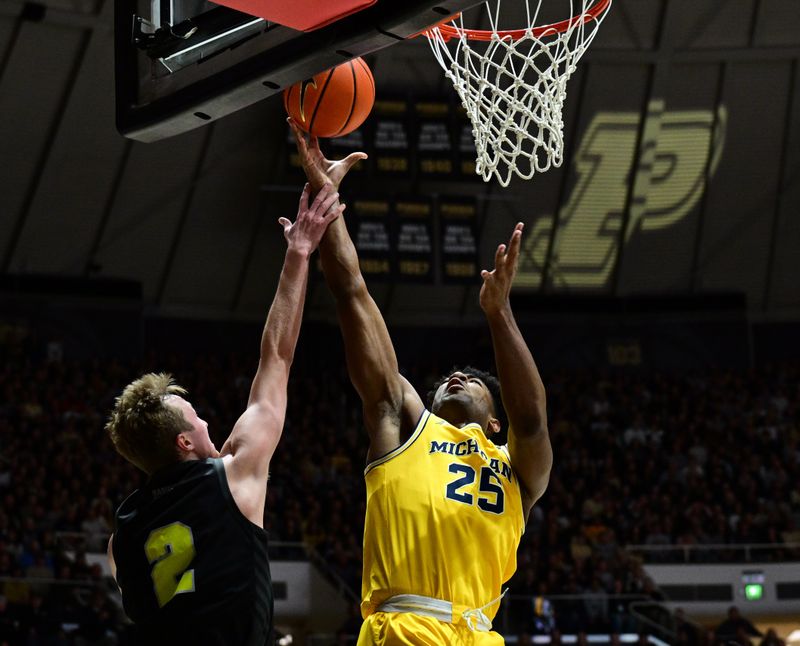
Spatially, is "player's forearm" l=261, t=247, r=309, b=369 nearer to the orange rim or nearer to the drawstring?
the drawstring

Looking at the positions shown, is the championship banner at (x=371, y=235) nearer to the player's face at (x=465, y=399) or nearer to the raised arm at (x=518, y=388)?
the player's face at (x=465, y=399)

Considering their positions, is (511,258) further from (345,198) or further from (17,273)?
(17,273)

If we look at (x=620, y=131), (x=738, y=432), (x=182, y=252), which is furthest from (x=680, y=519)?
(x=182, y=252)

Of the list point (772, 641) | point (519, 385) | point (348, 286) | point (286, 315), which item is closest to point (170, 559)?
point (286, 315)

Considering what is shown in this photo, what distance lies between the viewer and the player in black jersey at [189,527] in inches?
130

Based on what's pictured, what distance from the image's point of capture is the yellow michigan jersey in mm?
4109

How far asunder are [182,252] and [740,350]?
10467 mm

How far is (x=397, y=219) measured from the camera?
1800cm

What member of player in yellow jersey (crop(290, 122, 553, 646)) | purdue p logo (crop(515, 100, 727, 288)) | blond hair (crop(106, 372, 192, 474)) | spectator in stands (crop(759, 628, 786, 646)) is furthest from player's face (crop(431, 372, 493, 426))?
purdue p logo (crop(515, 100, 727, 288))

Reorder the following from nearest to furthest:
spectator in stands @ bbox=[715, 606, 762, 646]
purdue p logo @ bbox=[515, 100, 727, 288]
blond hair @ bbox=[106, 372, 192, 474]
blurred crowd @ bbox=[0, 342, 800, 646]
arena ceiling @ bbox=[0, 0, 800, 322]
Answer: blond hair @ bbox=[106, 372, 192, 474], blurred crowd @ bbox=[0, 342, 800, 646], spectator in stands @ bbox=[715, 606, 762, 646], arena ceiling @ bbox=[0, 0, 800, 322], purdue p logo @ bbox=[515, 100, 727, 288]

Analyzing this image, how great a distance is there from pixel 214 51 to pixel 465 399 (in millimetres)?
1542

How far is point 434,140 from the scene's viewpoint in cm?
1814

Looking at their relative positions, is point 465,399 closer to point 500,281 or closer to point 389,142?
point 500,281

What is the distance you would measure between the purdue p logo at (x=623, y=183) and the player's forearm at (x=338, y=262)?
1751 centimetres
